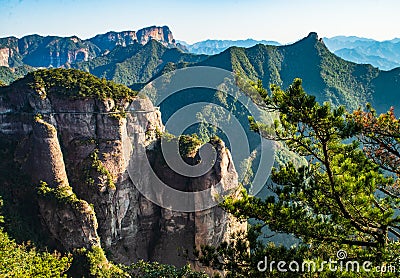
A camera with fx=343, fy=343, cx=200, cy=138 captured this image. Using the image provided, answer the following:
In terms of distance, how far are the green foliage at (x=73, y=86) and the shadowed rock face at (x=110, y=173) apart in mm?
582

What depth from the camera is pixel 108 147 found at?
26.0 meters

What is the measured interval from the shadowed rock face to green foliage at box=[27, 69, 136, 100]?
58 centimetres

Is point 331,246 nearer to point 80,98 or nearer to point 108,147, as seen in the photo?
point 108,147

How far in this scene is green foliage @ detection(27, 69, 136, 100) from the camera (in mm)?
26109

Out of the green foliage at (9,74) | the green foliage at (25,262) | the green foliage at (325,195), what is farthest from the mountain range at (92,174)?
the green foliage at (9,74)

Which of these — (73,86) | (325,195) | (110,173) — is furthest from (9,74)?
(325,195)

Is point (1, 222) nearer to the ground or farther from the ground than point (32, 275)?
farther from the ground

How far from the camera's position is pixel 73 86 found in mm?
26781

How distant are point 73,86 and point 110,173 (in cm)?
748

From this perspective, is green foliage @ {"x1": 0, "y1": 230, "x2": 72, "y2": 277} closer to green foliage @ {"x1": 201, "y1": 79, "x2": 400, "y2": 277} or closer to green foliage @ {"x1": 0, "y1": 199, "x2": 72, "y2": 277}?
green foliage @ {"x1": 0, "y1": 199, "x2": 72, "y2": 277}

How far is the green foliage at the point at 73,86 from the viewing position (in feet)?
85.7

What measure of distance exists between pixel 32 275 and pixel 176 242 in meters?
13.2

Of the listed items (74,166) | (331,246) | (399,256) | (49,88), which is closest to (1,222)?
(74,166)

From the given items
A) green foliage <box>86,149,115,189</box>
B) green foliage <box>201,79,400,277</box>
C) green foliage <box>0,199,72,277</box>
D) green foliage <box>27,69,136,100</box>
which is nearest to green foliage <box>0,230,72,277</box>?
green foliage <box>0,199,72,277</box>
